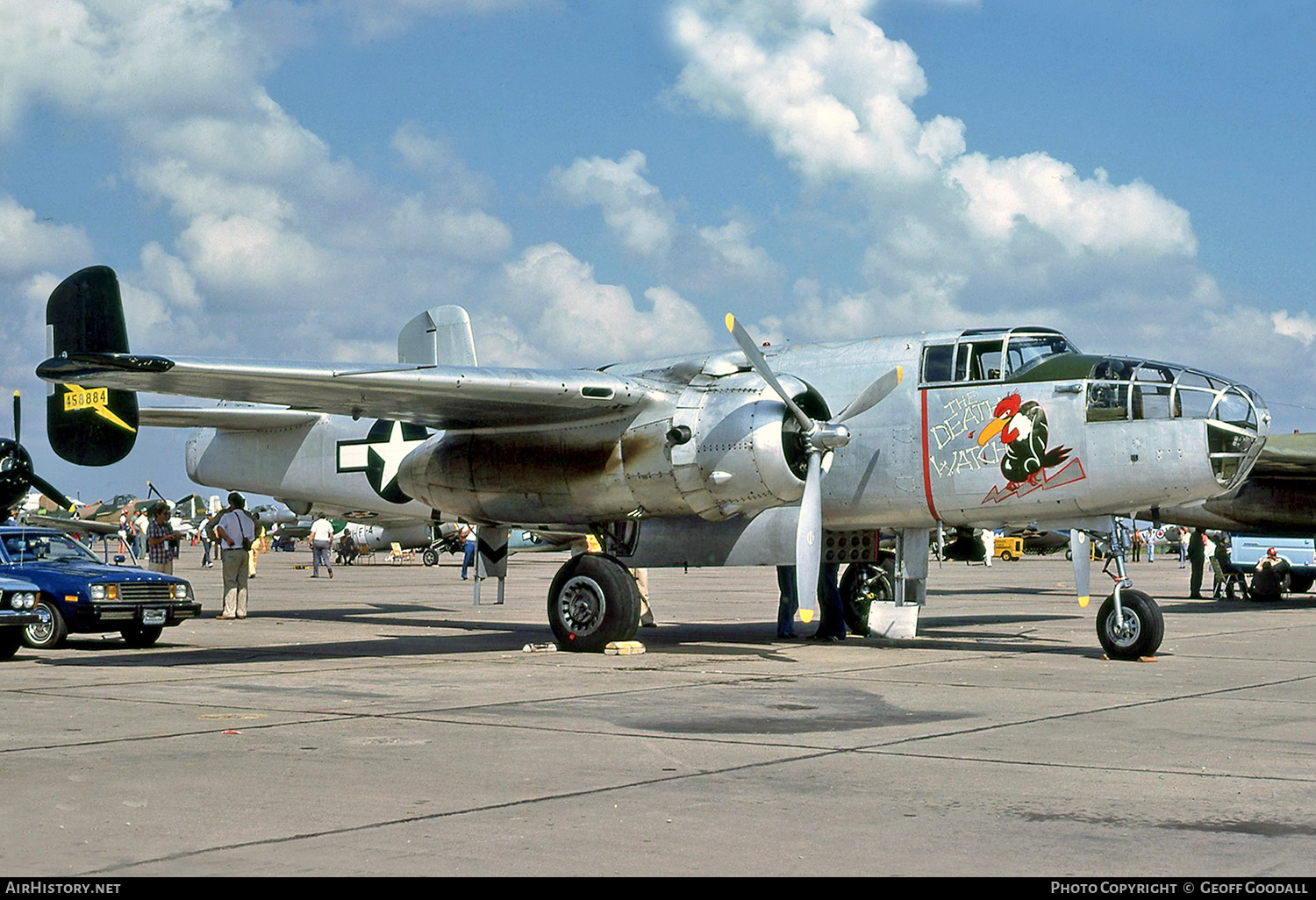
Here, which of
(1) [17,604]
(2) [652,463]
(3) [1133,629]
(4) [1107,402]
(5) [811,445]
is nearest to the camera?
(1) [17,604]

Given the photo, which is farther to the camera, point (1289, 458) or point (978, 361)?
point (1289, 458)

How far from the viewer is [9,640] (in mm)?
15023

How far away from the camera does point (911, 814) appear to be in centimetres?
675

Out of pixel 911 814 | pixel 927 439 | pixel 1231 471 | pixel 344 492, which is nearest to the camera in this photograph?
pixel 911 814

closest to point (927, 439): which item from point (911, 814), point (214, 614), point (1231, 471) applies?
point (1231, 471)

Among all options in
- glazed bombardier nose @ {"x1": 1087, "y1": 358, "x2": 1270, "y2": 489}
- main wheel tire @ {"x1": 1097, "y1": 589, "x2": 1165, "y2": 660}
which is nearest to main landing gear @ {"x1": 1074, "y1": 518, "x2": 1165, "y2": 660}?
main wheel tire @ {"x1": 1097, "y1": 589, "x2": 1165, "y2": 660}

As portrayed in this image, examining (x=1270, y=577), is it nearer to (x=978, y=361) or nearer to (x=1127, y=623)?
(x=1127, y=623)

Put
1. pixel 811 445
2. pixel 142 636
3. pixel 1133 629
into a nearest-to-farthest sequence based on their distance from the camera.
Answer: pixel 1133 629 → pixel 811 445 → pixel 142 636

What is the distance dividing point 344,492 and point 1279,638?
13711 mm

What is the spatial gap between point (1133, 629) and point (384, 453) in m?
11.1

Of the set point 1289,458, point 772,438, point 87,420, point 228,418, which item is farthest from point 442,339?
point 1289,458

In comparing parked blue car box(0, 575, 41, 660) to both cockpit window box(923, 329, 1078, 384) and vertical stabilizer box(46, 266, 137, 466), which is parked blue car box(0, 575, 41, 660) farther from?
cockpit window box(923, 329, 1078, 384)
